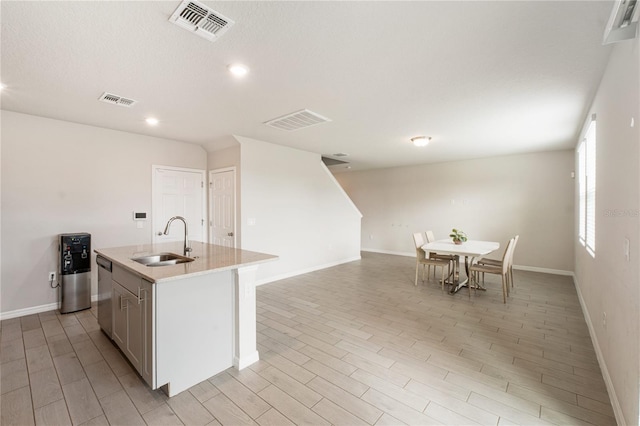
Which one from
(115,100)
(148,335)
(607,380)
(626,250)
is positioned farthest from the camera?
(115,100)

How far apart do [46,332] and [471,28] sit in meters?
4.94

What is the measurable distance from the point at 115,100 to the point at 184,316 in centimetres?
257

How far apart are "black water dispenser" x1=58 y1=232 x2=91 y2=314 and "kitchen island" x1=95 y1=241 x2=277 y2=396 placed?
1534 millimetres

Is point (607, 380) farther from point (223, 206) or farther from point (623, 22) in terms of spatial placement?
point (223, 206)

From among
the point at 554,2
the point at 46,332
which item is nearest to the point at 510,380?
the point at 554,2

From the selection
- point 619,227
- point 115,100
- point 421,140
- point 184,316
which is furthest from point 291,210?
point 619,227

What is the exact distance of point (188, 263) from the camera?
2.30 meters

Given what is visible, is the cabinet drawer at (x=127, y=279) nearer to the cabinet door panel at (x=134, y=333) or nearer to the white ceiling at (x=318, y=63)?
the cabinet door panel at (x=134, y=333)

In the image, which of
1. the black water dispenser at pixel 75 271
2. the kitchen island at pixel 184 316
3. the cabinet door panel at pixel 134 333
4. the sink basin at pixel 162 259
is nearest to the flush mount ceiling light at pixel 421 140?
the kitchen island at pixel 184 316

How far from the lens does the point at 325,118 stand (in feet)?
12.2

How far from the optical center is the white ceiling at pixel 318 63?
68.2 inches

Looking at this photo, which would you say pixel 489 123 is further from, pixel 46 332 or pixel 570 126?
pixel 46 332

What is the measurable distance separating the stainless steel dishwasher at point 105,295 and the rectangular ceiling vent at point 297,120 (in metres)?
2.54

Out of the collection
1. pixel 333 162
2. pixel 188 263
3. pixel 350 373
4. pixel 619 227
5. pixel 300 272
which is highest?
pixel 333 162
